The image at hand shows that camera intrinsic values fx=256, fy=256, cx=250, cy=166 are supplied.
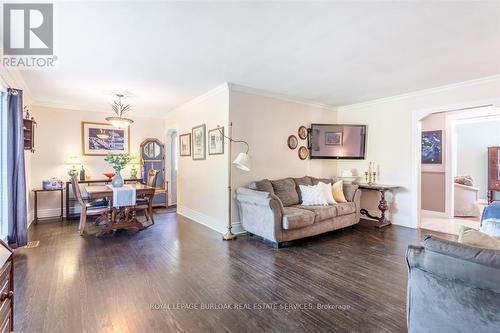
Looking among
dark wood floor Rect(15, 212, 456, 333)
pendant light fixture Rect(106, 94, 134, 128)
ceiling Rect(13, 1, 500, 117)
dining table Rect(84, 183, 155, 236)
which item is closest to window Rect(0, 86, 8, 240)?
dark wood floor Rect(15, 212, 456, 333)

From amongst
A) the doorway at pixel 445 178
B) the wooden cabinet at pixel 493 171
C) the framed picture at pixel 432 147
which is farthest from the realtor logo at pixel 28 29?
the wooden cabinet at pixel 493 171

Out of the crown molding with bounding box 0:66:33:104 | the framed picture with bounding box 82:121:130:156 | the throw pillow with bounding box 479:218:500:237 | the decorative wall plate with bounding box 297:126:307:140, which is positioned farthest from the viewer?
the framed picture with bounding box 82:121:130:156

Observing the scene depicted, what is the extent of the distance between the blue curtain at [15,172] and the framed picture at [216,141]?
8.87 feet

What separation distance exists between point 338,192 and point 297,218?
5.05ft

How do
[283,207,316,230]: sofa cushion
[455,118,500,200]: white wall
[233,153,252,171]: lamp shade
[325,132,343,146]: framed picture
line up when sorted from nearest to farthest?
[283,207,316,230]: sofa cushion
[233,153,252,171]: lamp shade
[325,132,343,146]: framed picture
[455,118,500,200]: white wall

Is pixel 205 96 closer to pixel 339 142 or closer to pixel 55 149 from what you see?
pixel 339 142

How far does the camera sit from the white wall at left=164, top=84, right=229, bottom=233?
443cm

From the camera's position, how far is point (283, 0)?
2037 mm

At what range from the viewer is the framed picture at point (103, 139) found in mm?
6026

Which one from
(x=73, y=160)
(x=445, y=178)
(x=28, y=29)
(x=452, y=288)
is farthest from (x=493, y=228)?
(x=73, y=160)

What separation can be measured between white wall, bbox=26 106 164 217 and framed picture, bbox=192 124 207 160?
255 cm

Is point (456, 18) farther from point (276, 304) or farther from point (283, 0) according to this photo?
point (276, 304)

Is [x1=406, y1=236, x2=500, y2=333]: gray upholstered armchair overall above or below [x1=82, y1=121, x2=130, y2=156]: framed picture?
below

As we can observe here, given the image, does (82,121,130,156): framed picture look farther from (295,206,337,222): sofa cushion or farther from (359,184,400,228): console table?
(359,184,400,228): console table
